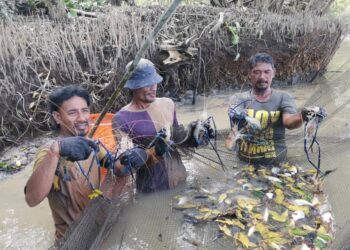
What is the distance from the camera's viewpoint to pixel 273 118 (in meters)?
3.51

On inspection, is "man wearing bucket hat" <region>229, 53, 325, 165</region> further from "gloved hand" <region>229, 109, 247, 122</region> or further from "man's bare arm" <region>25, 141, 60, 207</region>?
"man's bare arm" <region>25, 141, 60, 207</region>

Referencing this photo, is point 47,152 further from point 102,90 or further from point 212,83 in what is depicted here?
point 212,83

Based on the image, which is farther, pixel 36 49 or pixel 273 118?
pixel 36 49

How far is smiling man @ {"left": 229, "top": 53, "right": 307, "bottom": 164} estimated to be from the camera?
3.46 meters

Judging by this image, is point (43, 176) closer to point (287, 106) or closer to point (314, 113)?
point (314, 113)

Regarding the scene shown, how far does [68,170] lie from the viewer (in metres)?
2.27

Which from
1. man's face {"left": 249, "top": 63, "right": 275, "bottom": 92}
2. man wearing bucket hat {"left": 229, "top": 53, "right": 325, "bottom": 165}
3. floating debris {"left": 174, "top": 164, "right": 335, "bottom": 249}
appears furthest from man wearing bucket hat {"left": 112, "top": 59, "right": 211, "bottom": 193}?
man's face {"left": 249, "top": 63, "right": 275, "bottom": 92}

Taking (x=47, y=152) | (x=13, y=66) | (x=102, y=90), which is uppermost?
(x=47, y=152)

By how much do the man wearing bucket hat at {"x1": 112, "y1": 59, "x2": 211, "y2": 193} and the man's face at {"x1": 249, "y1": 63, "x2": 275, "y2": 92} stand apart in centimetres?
95

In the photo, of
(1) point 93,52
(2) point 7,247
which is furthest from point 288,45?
(2) point 7,247

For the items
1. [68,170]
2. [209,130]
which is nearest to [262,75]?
[209,130]

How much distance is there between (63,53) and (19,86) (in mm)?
1009

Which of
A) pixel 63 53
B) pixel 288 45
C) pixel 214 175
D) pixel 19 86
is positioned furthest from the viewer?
pixel 288 45

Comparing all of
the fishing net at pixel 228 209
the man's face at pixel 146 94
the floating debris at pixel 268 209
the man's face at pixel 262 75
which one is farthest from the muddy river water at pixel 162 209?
the man's face at pixel 146 94
